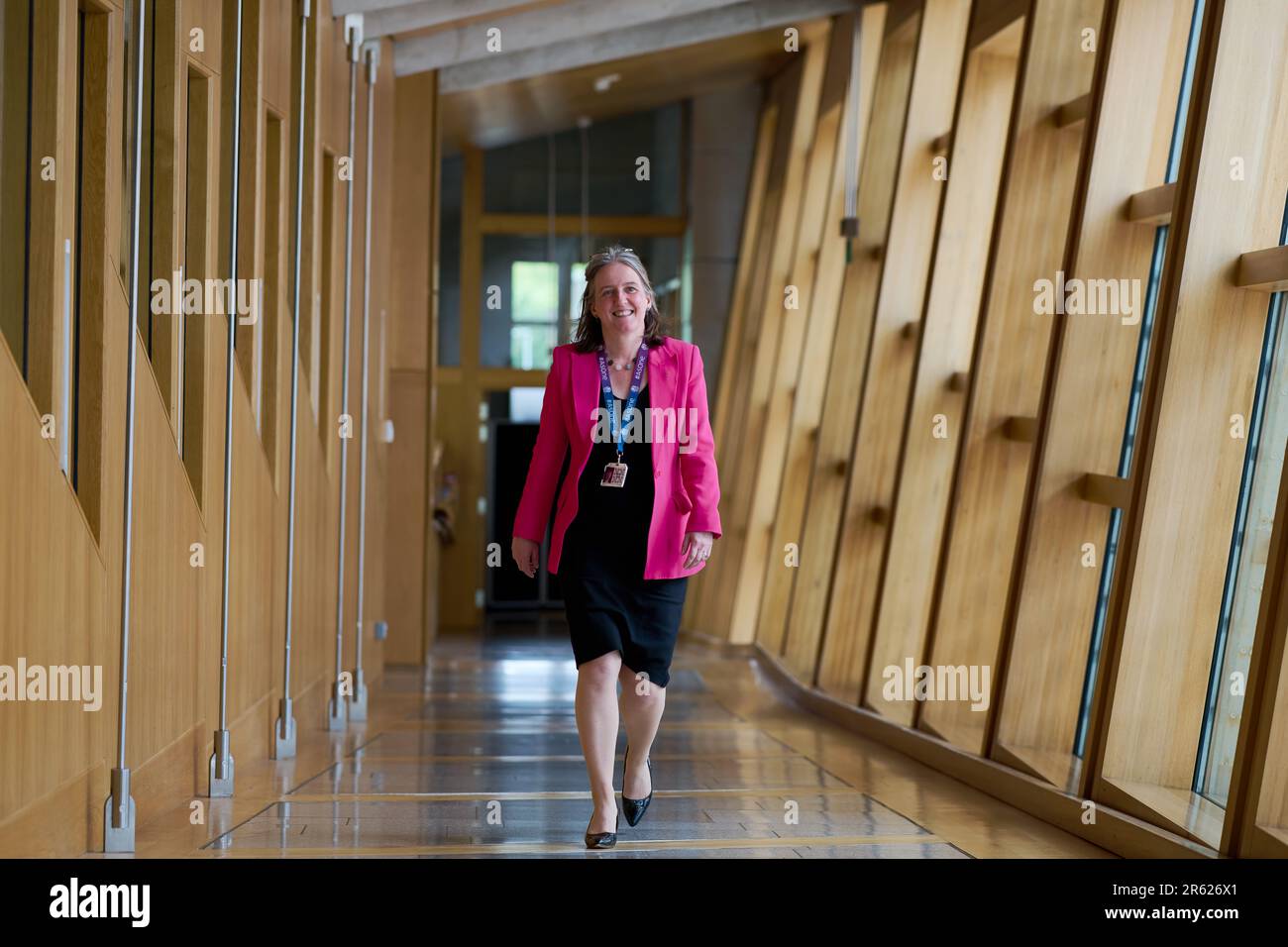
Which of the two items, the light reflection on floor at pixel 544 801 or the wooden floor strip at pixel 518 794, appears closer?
the light reflection on floor at pixel 544 801

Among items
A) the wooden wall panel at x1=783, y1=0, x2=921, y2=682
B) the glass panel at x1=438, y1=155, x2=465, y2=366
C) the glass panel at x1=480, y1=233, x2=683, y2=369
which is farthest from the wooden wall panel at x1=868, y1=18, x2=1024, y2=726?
the glass panel at x1=438, y1=155, x2=465, y2=366

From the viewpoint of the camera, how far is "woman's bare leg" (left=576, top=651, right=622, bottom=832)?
409 cm

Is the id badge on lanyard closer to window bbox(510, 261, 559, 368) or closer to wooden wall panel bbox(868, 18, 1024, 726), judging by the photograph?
wooden wall panel bbox(868, 18, 1024, 726)

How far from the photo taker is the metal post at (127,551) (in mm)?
4027

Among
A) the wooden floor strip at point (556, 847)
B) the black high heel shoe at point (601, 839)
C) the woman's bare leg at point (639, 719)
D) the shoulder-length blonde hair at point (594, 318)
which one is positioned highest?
the shoulder-length blonde hair at point (594, 318)

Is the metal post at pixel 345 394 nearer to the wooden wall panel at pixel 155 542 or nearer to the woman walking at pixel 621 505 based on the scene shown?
the wooden wall panel at pixel 155 542

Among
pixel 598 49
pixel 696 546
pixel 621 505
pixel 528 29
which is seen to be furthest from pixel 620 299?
pixel 598 49

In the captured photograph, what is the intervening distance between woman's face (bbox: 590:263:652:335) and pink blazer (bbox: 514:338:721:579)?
4.2 inches

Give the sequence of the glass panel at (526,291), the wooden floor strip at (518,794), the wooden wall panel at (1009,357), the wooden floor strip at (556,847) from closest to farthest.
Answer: the wooden floor strip at (556,847) → the wooden floor strip at (518,794) → the wooden wall panel at (1009,357) → the glass panel at (526,291)

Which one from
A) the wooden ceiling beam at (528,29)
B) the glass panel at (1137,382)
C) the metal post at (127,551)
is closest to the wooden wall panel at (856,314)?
the wooden ceiling beam at (528,29)

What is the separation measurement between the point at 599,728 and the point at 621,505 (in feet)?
2.00

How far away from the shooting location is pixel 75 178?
4074mm

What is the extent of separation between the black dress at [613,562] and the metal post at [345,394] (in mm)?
3096

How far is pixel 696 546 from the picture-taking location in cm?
409
